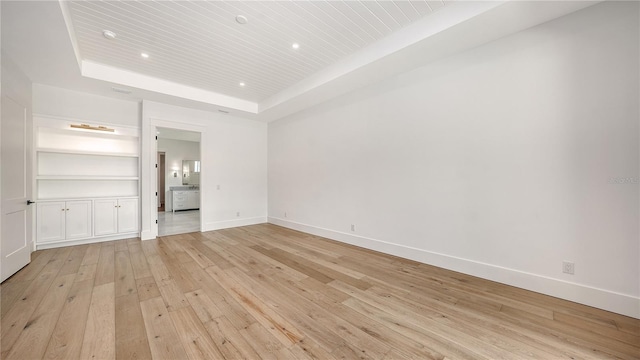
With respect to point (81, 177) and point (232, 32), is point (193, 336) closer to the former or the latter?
point (232, 32)

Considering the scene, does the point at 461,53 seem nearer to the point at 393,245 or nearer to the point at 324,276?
the point at 393,245

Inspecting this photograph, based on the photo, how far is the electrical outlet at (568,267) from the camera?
2.30 m

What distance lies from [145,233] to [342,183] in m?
4.05

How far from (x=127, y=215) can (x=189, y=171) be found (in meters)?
5.87

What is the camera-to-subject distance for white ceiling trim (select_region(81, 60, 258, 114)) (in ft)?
11.9

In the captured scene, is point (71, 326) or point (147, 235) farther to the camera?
point (147, 235)

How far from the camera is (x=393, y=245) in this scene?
3682 millimetres

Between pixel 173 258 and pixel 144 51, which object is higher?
pixel 144 51

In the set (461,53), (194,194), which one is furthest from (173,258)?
(194,194)

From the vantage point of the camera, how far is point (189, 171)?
10.1 m

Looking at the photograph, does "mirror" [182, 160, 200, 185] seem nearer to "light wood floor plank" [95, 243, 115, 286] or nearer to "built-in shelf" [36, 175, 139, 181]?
"built-in shelf" [36, 175, 139, 181]

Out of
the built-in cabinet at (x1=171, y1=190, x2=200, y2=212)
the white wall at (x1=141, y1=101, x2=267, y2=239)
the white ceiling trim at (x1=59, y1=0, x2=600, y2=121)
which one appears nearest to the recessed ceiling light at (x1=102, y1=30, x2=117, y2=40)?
the white ceiling trim at (x1=59, y1=0, x2=600, y2=121)

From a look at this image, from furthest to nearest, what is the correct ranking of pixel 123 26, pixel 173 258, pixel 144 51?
1. pixel 173 258
2. pixel 144 51
3. pixel 123 26

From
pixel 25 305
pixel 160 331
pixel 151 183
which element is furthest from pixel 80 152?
pixel 160 331
